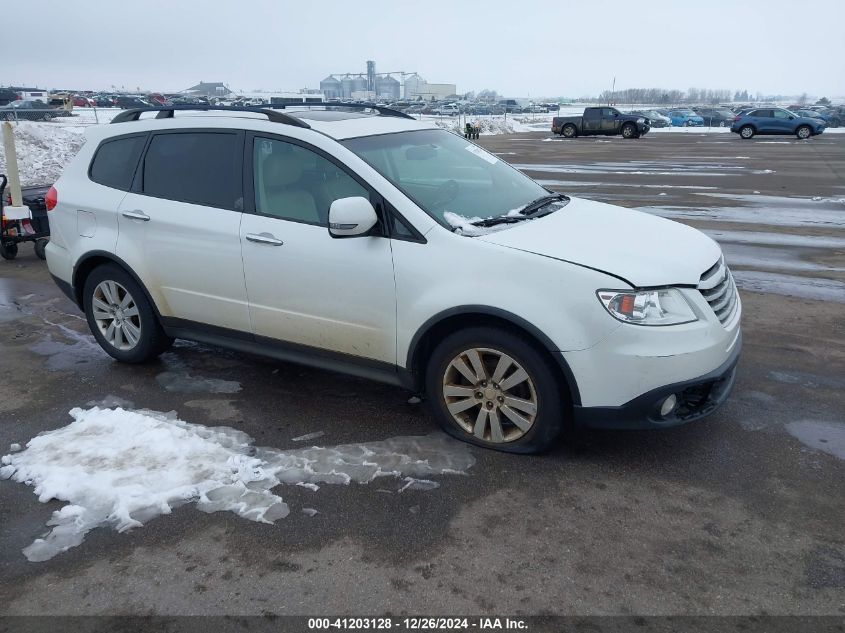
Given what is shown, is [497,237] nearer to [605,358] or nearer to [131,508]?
[605,358]

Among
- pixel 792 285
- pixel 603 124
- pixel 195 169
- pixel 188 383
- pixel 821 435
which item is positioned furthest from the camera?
pixel 603 124

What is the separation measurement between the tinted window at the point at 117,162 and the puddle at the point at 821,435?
4781 mm

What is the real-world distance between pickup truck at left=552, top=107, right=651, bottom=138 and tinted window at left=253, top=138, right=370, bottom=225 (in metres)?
36.5

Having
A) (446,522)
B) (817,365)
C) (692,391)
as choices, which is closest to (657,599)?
(446,522)

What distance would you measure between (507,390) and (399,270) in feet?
2.94

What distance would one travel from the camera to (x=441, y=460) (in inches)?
151

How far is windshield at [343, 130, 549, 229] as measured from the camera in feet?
13.4

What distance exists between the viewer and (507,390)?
12.3 feet

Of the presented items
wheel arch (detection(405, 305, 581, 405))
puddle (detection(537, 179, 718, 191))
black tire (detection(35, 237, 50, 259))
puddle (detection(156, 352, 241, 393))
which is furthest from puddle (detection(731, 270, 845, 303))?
black tire (detection(35, 237, 50, 259))

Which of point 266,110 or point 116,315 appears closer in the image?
point 266,110

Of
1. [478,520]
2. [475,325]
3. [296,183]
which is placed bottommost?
[478,520]

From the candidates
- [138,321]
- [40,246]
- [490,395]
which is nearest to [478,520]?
[490,395]

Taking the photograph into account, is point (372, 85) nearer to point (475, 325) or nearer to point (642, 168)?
point (642, 168)

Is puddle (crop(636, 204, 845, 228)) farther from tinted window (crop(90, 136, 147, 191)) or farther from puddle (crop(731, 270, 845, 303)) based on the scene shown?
tinted window (crop(90, 136, 147, 191))
